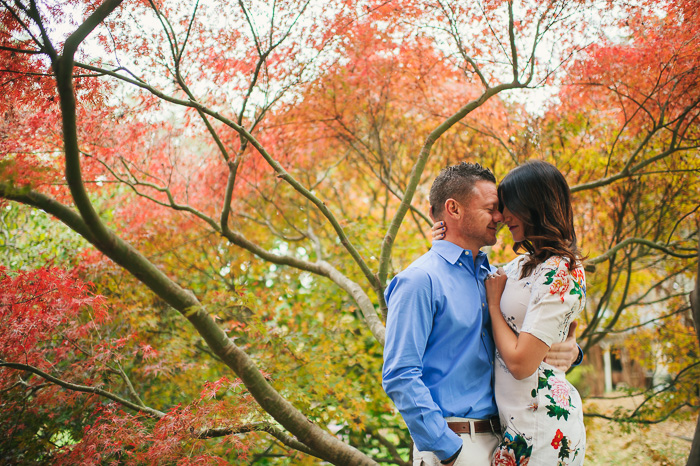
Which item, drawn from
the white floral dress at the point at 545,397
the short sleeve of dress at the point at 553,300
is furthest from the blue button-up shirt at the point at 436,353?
the short sleeve of dress at the point at 553,300

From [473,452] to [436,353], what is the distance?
1.33ft

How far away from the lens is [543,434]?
6.44 ft

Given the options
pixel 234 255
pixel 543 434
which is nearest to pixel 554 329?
pixel 543 434

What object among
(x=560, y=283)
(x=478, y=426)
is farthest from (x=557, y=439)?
(x=560, y=283)

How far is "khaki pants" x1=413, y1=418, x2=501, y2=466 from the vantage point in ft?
6.41

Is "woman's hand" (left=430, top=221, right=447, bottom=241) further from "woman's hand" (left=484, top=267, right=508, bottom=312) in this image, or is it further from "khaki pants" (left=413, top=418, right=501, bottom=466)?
"khaki pants" (left=413, top=418, right=501, bottom=466)

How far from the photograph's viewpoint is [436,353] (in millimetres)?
2053

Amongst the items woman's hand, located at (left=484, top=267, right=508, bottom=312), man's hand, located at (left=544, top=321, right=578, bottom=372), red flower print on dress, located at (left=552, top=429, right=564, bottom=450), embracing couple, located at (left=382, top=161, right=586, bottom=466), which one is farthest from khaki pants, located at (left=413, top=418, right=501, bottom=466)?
woman's hand, located at (left=484, top=267, right=508, bottom=312)

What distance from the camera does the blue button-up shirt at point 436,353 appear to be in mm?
1872

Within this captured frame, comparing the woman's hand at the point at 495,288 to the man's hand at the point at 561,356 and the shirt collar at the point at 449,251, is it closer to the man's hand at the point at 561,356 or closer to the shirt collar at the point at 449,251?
A: the shirt collar at the point at 449,251

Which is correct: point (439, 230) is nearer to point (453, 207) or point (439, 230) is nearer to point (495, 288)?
point (453, 207)

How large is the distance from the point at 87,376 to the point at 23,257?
202 centimetres

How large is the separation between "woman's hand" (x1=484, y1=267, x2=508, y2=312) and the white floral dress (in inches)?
4.5

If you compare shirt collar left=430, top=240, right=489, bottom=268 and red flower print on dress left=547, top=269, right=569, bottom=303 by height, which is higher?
shirt collar left=430, top=240, right=489, bottom=268
